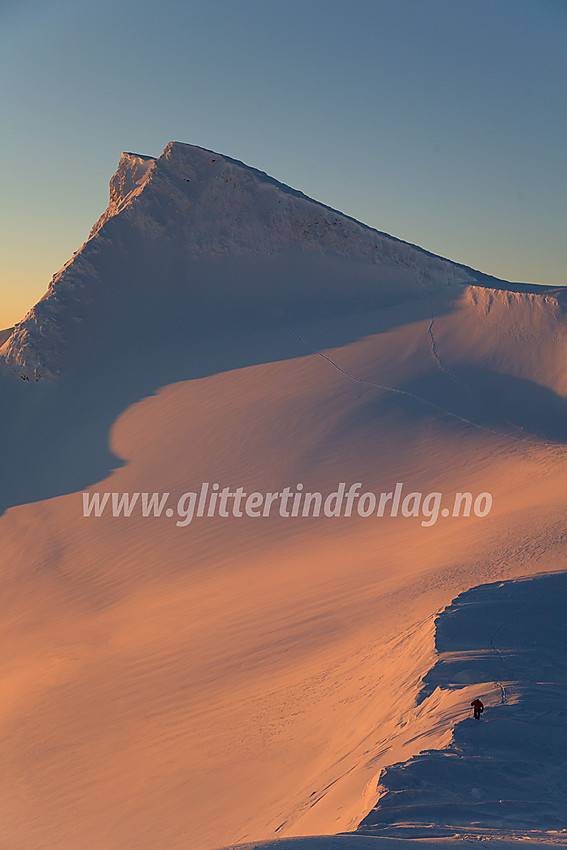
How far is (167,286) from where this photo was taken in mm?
27875

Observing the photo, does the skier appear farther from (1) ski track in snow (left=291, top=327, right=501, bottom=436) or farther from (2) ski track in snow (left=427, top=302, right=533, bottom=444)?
(1) ski track in snow (left=291, top=327, right=501, bottom=436)

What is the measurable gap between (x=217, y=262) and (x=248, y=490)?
566 inches

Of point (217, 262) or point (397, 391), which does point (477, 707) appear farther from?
point (217, 262)

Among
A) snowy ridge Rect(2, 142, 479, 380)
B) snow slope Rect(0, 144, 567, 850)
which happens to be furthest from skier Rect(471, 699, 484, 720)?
snowy ridge Rect(2, 142, 479, 380)

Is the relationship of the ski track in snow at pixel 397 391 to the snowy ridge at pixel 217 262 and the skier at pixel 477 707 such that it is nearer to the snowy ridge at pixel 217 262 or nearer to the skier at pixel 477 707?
the snowy ridge at pixel 217 262

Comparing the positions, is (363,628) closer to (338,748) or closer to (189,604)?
(338,748)

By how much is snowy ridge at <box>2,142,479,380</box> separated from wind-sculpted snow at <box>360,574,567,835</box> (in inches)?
750

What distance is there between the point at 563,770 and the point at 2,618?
12.3 metres

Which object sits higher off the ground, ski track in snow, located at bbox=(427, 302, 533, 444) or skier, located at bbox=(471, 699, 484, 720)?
ski track in snow, located at bbox=(427, 302, 533, 444)

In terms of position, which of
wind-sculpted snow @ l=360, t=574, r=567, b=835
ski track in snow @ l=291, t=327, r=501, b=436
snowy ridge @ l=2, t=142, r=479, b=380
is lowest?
wind-sculpted snow @ l=360, t=574, r=567, b=835

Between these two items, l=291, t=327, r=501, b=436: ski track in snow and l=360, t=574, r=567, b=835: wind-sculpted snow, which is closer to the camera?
l=360, t=574, r=567, b=835: wind-sculpted snow

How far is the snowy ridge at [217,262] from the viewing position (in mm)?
26281

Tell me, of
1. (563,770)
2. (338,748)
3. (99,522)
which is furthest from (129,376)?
(563,770)

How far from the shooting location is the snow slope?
24.6 ft
